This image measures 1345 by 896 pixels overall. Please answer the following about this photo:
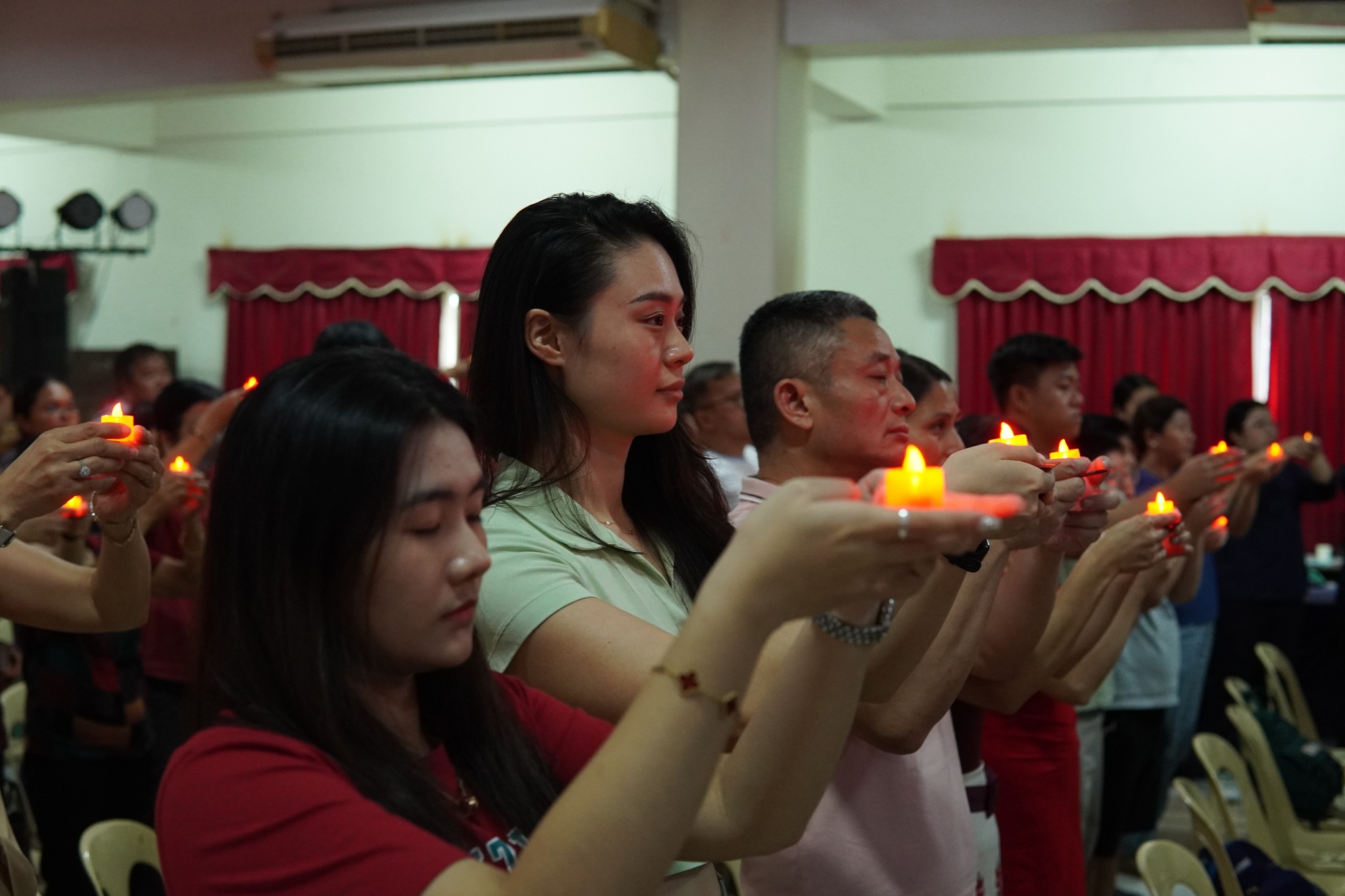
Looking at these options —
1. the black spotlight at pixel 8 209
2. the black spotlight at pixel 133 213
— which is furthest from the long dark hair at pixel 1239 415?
the black spotlight at pixel 8 209

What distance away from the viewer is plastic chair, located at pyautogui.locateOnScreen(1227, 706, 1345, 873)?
3.77 meters

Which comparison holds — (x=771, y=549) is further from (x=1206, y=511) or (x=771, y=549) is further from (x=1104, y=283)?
(x=1104, y=283)

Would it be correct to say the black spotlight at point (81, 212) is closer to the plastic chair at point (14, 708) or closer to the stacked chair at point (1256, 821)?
the plastic chair at point (14, 708)

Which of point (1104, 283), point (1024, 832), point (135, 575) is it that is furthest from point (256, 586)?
point (1104, 283)

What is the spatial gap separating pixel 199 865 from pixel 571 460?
30.8 inches

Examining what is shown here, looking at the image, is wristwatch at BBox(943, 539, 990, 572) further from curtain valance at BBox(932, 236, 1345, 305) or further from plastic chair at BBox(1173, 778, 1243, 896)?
curtain valance at BBox(932, 236, 1345, 305)

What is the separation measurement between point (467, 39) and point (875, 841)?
15.2 ft

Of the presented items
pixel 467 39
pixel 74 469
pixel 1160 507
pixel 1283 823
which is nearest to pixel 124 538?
pixel 74 469

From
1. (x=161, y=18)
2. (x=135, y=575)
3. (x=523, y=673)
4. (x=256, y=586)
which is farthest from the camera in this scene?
(x=161, y=18)

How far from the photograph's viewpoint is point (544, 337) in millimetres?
1688

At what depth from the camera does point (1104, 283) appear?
24.6 feet

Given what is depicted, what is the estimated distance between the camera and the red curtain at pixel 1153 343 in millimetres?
7371

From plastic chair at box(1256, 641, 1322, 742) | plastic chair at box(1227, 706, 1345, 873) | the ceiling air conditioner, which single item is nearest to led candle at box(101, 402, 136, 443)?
Answer: plastic chair at box(1227, 706, 1345, 873)

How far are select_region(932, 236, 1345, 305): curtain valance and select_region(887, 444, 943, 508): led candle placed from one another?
22.5ft
